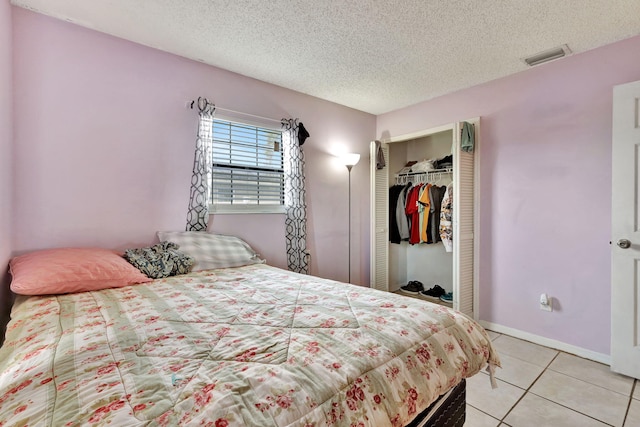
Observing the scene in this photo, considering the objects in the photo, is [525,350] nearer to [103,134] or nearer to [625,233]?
[625,233]

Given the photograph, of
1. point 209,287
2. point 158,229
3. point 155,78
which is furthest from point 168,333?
point 155,78

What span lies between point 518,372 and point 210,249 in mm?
2469

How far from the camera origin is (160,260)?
206 cm

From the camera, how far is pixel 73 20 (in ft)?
6.66

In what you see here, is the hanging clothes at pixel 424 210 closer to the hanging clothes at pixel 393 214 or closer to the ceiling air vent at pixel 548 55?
the hanging clothes at pixel 393 214

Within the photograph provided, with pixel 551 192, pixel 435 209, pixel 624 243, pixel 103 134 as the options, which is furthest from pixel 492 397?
pixel 103 134

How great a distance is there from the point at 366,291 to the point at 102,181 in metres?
1.99

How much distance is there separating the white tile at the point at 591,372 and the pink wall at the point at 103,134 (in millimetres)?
2627

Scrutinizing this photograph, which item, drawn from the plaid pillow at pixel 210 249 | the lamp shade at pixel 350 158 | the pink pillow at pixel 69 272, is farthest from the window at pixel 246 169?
the pink pillow at pixel 69 272

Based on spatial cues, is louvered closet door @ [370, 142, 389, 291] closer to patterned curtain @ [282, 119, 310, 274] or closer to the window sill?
patterned curtain @ [282, 119, 310, 274]

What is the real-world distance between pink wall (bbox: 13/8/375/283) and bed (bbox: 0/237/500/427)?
0.68m

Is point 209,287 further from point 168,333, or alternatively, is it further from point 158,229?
point 158,229

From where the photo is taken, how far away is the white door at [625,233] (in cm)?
204

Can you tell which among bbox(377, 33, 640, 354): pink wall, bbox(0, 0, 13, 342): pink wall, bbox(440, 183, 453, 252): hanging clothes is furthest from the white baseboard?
bbox(0, 0, 13, 342): pink wall
